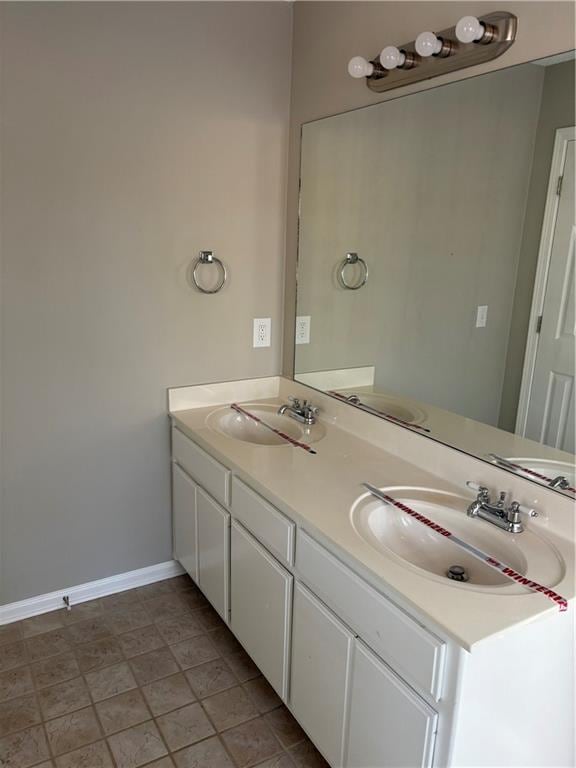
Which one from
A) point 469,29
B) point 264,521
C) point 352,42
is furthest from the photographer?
point 352,42

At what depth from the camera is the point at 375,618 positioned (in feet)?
4.25

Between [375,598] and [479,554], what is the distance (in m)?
0.27

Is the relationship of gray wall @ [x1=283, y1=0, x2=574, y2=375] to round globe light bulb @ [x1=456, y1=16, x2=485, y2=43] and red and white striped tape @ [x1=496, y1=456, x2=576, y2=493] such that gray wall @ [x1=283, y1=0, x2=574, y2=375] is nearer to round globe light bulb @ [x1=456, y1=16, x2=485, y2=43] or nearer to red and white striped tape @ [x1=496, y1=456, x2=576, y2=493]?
round globe light bulb @ [x1=456, y1=16, x2=485, y2=43]

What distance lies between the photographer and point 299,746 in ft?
5.75

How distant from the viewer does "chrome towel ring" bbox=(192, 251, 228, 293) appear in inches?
89.2

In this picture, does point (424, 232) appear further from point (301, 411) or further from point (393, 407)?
point (301, 411)

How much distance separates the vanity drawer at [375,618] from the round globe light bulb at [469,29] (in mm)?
1352

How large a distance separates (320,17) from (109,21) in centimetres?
76

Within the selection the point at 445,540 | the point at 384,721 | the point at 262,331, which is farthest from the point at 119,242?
the point at 384,721

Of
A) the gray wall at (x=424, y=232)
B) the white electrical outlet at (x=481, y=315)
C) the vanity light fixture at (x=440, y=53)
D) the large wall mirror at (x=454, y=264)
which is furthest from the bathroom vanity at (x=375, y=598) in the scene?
the vanity light fixture at (x=440, y=53)

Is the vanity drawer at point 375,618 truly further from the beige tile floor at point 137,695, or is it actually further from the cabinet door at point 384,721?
the beige tile floor at point 137,695

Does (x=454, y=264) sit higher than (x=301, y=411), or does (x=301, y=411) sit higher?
(x=454, y=264)

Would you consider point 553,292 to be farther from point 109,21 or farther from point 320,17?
point 109,21

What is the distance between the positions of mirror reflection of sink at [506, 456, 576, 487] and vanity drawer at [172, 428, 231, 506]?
93cm
